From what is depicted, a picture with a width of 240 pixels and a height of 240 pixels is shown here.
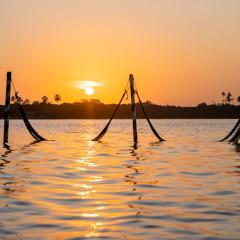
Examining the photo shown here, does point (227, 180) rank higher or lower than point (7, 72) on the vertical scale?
lower

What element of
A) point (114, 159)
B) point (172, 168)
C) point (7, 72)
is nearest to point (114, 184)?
point (172, 168)

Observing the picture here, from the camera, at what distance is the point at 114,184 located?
1351 cm

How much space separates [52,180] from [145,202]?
4435 mm

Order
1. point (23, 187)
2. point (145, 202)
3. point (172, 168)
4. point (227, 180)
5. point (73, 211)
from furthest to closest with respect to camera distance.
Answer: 1. point (172, 168)
2. point (227, 180)
3. point (23, 187)
4. point (145, 202)
5. point (73, 211)

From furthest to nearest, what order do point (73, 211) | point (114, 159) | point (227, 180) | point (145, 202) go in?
point (114, 159) < point (227, 180) < point (145, 202) < point (73, 211)

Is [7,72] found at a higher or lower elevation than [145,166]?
higher

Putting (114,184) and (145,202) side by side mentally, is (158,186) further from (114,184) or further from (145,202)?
(145,202)

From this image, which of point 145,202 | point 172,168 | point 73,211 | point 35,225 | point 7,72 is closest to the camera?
point 35,225

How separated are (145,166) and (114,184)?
5.52 meters

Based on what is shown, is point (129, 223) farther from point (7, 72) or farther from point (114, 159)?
point (7, 72)

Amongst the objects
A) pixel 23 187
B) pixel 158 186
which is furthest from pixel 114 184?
pixel 23 187

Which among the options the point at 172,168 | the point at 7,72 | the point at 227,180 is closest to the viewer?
the point at 227,180

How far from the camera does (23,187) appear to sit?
12781 millimetres

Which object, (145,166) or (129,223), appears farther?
(145,166)
